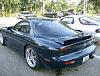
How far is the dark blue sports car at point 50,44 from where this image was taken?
4.21 m

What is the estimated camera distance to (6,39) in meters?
6.52

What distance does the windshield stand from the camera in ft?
16.1

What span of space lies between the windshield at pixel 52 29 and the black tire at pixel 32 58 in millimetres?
484

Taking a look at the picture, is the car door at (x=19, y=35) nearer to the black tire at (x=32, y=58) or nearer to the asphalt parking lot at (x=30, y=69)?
the black tire at (x=32, y=58)

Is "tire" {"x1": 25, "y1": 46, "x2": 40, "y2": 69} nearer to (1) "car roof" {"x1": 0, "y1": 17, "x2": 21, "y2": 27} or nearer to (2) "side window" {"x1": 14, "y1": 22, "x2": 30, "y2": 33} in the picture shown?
(2) "side window" {"x1": 14, "y1": 22, "x2": 30, "y2": 33}

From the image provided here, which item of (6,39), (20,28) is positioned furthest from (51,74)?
(6,39)

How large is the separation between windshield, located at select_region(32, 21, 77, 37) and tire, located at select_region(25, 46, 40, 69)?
1.61 feet

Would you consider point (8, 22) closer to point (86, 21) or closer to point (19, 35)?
point (86, 21)

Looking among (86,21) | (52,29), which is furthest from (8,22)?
(52,29)

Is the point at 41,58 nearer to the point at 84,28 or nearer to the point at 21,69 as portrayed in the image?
the point at 21,69

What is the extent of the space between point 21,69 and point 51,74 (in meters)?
0.83

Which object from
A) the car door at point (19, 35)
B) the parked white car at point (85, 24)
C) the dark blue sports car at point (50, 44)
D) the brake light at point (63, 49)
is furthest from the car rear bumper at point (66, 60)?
the parked white car at point (85, 24)

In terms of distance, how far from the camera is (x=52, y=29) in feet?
16.7

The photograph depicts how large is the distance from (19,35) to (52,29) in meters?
1.02
